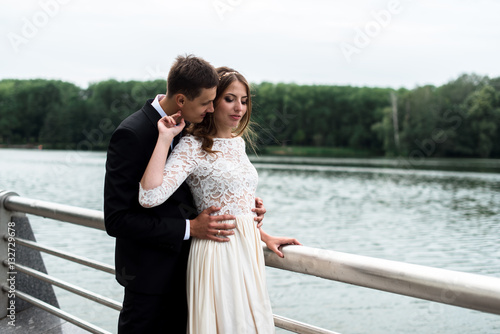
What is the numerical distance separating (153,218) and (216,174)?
0.28 m

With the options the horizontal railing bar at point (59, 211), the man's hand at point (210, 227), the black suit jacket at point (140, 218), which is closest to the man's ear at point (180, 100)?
the black suit jacket at point (140, 218)

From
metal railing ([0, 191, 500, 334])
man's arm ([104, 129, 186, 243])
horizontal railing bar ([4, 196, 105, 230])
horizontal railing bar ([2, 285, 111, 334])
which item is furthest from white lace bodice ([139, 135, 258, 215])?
horizontal railing bar ([2, 285, 111, 334])

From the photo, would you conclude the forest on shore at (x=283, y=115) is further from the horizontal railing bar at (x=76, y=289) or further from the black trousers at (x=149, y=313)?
the black trousers at (x=149, y=313)

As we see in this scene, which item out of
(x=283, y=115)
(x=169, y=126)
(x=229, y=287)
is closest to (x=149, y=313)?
(x=229, y=287)

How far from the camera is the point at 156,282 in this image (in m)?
1.81

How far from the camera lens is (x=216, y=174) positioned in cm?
182

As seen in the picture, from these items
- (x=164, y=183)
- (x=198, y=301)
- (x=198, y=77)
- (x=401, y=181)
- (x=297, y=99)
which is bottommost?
(x=401, y=181)

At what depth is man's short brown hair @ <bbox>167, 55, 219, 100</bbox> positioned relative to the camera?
5.67 feet

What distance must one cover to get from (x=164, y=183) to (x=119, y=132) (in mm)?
250

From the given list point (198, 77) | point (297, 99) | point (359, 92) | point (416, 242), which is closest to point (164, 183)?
point (198, 77)

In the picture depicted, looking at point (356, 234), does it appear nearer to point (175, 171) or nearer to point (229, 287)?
point (229, 287)

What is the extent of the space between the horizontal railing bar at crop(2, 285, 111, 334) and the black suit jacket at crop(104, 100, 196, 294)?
0.77m

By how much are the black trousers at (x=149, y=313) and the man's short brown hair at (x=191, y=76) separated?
77cm

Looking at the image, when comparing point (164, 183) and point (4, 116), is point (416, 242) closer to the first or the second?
point (164, 183)
